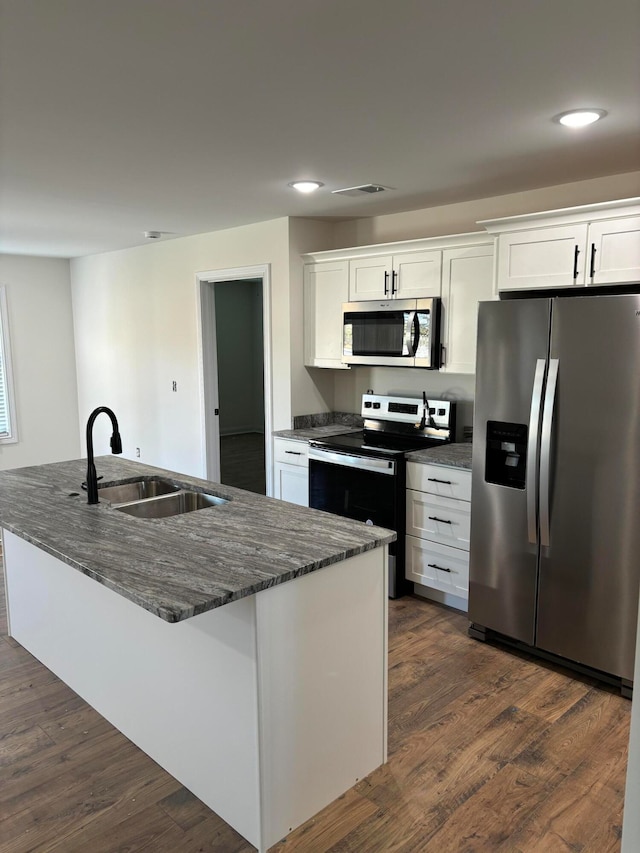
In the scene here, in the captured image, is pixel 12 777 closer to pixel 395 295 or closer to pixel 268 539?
pixel 268 539

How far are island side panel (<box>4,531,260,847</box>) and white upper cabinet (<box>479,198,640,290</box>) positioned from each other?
225cm

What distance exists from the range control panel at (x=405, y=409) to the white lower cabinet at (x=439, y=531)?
589mm

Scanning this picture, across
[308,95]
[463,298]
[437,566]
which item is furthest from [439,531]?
[308,95]

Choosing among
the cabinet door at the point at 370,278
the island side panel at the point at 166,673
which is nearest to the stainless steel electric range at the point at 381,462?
the cabinet door at the point at 370,278

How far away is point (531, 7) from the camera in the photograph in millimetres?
1627

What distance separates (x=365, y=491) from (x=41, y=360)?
469 cm

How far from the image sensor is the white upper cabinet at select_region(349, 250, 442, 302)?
3932 millimetres

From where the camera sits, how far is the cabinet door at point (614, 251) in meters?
2.85

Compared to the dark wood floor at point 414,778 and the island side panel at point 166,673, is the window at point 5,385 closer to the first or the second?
the island side panel at point 166,673

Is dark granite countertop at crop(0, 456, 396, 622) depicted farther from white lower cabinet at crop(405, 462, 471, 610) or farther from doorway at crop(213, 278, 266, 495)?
doorway at crop(213, 278, 266, 495)

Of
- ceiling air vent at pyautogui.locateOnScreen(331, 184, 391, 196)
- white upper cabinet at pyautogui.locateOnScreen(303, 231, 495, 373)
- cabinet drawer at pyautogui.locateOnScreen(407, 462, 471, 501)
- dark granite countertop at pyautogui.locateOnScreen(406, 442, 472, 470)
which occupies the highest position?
ceiling air vent at pyautogui.locateOnScreen(331, 184, 391, 196)

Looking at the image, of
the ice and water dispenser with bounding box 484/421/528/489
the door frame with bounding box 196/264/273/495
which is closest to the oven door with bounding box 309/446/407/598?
the ice and water dispenser with bounding box 484/421/528/489

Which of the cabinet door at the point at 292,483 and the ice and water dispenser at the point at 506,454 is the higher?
the ice and water dispenser at the point at 506,454

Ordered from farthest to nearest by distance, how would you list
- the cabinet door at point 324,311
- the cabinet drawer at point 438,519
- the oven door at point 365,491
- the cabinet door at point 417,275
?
the cabinet door at point 324,311 → the cabinet door at point 417,275 → the oven door at point 365,491 → the cabinet drawer at point 438,519
